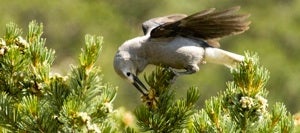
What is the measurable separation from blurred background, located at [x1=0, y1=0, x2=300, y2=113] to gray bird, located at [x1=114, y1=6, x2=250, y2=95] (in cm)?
1480

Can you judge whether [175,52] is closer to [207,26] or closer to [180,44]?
[180,44]

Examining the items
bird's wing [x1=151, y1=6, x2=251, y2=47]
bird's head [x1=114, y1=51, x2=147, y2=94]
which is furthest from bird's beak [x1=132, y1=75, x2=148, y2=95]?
bird's wing [x1=151, y1=6, x2=251, y2=47]

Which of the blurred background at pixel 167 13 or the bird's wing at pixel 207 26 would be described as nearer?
the bird's wing at pixel 207 26

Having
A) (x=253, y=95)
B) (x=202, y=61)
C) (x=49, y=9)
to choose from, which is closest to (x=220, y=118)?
(x=253, y=95)

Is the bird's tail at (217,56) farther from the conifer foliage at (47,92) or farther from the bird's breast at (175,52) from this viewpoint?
the conifer foliage at (47,92)

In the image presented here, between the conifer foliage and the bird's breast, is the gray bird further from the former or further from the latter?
the conifer foliage

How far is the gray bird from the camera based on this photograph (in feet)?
11.6

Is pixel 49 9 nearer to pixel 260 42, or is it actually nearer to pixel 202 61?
pixel 260 42

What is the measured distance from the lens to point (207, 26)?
3627 millimetres

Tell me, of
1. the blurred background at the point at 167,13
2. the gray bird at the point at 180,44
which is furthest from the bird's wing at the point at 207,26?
the blurred background at the point at 167,13

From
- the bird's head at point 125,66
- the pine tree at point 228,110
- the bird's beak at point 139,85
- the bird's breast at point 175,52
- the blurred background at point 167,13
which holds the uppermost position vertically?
the blurred background at point 167,13

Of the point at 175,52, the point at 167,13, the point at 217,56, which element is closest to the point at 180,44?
the point at 175,52

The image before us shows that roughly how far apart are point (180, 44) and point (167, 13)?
1796cm

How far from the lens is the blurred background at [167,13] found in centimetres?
2027
